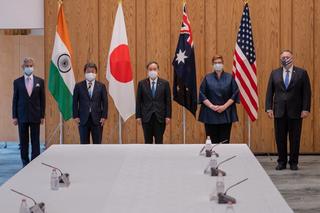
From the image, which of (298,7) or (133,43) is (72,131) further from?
(298,7)

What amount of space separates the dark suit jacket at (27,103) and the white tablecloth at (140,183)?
289 cm

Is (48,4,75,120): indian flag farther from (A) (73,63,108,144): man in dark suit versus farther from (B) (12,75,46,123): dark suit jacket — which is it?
(A) (73,63,108,144): man in dark suit

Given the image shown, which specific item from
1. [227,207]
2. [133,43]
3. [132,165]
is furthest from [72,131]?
[227,207]

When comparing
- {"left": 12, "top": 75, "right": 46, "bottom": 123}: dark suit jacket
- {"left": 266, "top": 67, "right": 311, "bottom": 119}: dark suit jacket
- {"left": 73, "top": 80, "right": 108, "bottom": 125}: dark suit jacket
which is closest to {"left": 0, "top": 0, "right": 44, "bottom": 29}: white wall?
{"left": 12, "top": 75, "right": 46, "bottom": 123}: dark suit jacket

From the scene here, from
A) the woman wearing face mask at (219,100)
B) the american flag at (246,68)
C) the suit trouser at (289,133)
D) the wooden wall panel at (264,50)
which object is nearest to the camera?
the woman wearing face mask at (219,100)

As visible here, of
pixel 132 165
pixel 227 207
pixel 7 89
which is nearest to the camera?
pixel 227 207

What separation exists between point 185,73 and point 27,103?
2181 mm

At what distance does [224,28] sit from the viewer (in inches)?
357

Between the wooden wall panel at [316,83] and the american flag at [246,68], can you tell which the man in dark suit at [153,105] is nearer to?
the american flag at [246,68]

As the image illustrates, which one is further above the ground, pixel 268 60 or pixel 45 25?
pixel 45 25

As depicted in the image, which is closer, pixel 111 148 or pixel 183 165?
pixel 183 165

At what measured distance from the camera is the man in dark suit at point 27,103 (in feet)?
24.7

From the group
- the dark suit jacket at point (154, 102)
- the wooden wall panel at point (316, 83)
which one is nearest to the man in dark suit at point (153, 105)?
the dark suit jacket at point (154, 102)

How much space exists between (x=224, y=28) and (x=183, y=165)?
5.37 m
